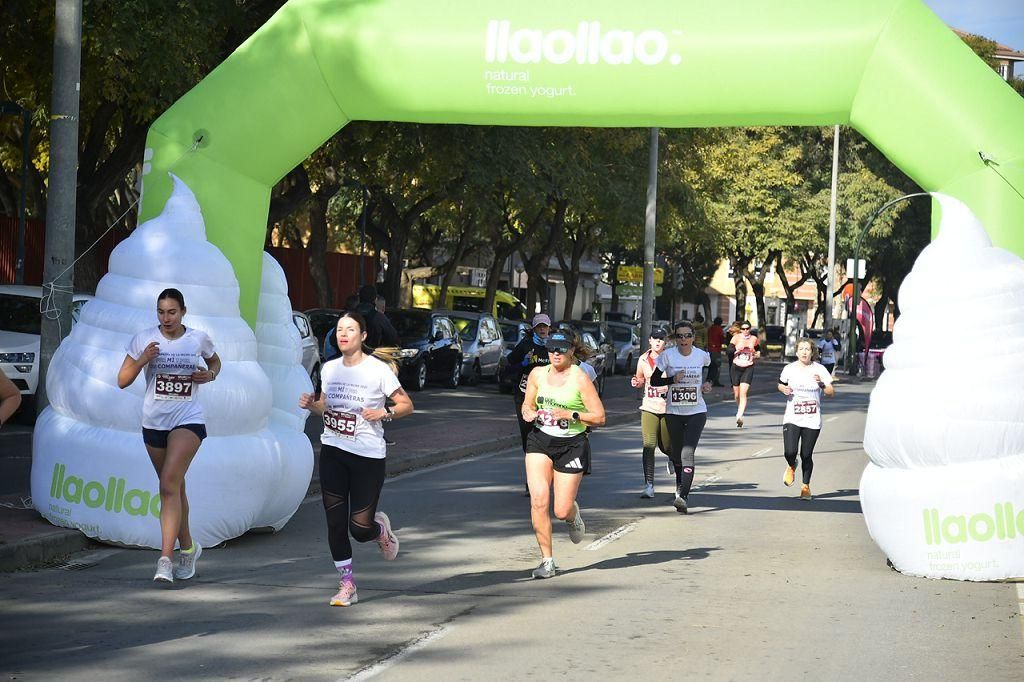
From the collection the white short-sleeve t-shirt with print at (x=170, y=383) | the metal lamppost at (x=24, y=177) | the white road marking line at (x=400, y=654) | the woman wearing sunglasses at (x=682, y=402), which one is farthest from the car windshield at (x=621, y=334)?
the white road marking line at (x=400, y=654)

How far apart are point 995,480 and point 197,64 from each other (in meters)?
15.4

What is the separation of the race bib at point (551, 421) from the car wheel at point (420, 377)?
19.9 metres

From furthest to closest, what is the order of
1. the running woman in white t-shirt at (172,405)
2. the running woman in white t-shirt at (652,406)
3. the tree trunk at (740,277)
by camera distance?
the tree trunk at (740,277), the running woman in white t-shirt at (652,406), the running woman in white t-shirt at (172,405)

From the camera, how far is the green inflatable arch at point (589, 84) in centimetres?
1058

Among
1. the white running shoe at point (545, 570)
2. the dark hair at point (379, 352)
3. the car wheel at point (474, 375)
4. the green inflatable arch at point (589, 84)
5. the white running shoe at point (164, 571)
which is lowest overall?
the white running shoe at point (545, 570)

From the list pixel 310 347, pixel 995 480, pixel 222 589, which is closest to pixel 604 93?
pixel 995 480

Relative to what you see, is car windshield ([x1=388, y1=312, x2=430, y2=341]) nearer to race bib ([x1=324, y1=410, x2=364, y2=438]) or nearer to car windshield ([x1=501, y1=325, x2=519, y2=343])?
car windshield ([x1=501, y1=325, x2=519, y2=343])

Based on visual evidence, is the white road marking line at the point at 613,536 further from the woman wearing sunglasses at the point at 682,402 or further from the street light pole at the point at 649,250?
the street light pole at the point at 649,250

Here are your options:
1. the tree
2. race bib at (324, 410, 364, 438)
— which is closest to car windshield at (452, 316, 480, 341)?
the tree

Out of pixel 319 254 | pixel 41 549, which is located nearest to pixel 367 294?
pixel 41 549

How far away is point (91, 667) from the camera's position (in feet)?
22.0

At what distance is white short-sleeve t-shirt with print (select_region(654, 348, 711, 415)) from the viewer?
44.3 ft

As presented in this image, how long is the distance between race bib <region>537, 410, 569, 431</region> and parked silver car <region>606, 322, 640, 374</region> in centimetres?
3406

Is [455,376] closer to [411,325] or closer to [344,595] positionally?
[411,325]
